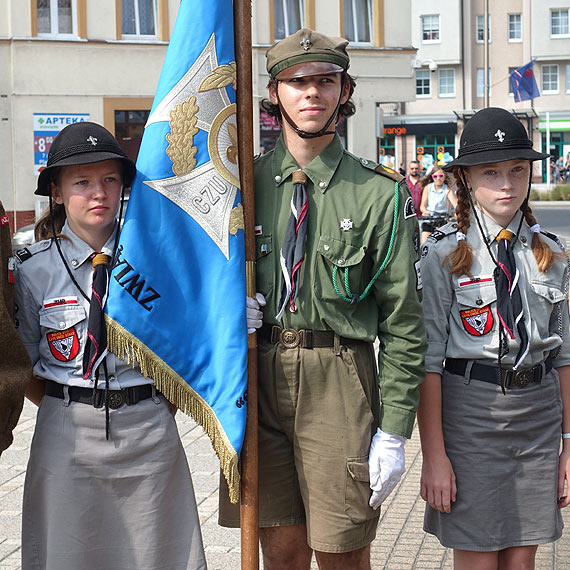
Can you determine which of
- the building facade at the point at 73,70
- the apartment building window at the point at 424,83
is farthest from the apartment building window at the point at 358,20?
the apartment building window at the point at 424,83

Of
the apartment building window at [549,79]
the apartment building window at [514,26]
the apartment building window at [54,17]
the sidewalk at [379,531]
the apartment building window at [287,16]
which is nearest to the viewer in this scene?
the sidewalk at [379,531]

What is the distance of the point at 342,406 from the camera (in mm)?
3480

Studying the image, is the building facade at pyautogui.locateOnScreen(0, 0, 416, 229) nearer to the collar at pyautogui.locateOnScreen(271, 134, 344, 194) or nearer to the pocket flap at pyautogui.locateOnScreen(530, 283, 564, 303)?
the collar at pyautogui.locateOnScreen(271, 134, 344, 194)

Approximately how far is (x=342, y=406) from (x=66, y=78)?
2096 cm

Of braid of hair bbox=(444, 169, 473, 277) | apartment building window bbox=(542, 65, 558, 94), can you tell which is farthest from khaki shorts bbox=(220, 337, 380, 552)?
apartment building window bbox=(542, 65, 558, 94)

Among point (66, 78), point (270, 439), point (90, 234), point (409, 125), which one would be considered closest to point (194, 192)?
point (90, 234)

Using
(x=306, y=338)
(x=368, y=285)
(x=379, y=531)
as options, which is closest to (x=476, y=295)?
(x=368, y=285)

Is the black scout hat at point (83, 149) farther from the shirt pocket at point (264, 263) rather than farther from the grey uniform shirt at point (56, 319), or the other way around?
the shirt pocket at point (264, 263)

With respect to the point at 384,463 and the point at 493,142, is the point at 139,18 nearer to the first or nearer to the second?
the point at 493,142

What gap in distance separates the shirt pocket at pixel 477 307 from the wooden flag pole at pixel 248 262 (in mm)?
787

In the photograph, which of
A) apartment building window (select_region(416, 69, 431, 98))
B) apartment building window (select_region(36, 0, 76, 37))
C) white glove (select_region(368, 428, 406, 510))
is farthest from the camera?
apartment building window (select_region(416, 69, 431, 98))

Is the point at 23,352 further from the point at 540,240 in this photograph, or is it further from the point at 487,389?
the point at 540,240

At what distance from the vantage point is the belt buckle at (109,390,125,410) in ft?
11.5

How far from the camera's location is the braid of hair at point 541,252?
3.67 m
